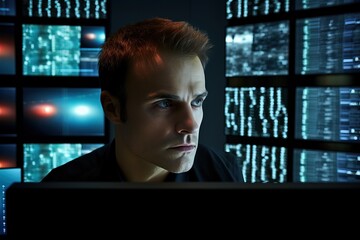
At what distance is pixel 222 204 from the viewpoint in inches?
17.7

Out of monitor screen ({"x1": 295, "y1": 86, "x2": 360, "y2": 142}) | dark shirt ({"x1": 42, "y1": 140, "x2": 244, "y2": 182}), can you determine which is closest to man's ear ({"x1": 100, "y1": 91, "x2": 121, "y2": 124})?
dark shirt ({"x1": 42, "y1": 140, "x2": 244, "y2": 182})

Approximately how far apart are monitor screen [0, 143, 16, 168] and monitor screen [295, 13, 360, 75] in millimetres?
2022

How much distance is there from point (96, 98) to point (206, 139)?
853 millimetres

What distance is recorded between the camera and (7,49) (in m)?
3.12

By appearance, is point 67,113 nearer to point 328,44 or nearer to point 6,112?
point 6,112

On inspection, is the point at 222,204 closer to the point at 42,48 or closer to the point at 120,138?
the point at 120,138

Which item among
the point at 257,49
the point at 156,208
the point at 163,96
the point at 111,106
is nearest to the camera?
the point at 156,208

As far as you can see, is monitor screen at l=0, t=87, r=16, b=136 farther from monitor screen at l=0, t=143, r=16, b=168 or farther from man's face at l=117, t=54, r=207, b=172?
man's face at l=117, t=54, r=207, b=172

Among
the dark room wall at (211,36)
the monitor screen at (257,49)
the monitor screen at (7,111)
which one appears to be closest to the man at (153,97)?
the monitor screen at (257,49)

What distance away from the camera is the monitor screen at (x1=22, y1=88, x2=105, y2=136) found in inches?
127

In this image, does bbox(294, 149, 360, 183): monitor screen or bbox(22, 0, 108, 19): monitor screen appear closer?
bbox(294, 149, 360, 183): monitor screen

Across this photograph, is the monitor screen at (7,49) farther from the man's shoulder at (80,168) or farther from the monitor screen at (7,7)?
the man's shoulder at (80,168)

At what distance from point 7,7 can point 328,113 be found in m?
2.25

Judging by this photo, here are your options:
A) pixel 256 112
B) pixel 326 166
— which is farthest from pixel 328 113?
pixel 256 112
